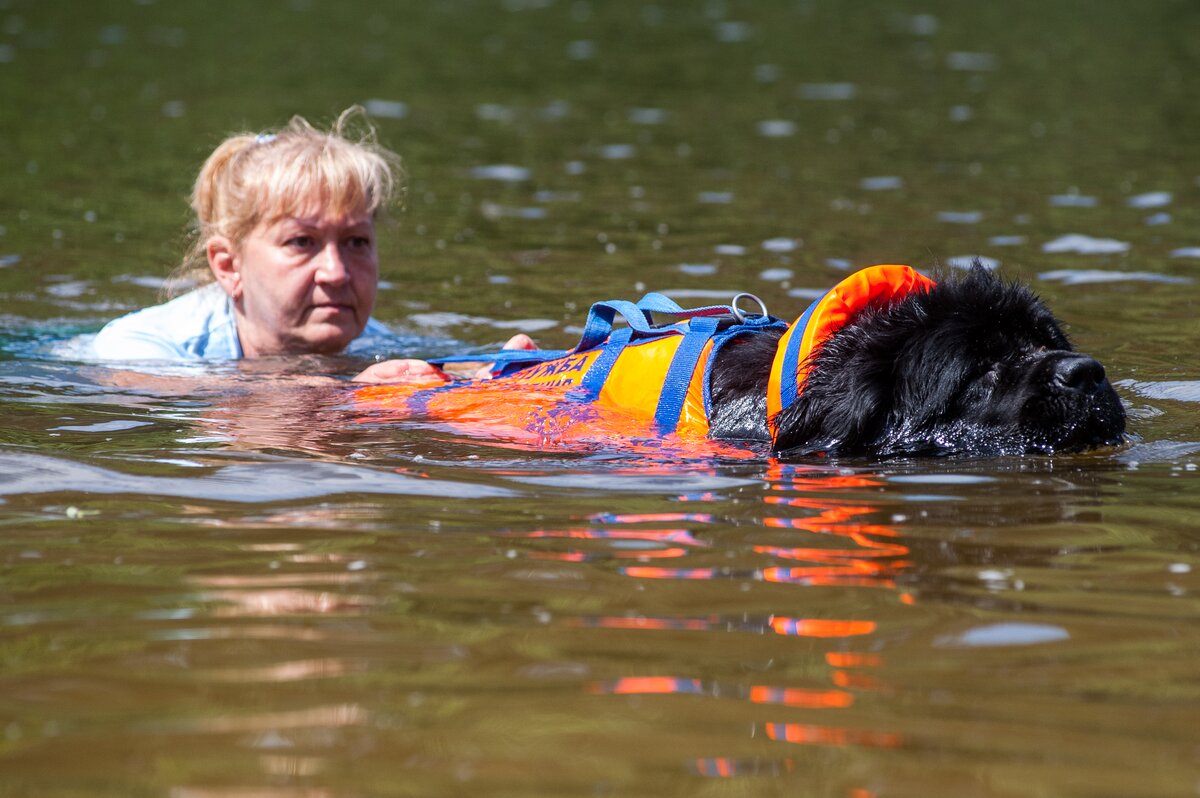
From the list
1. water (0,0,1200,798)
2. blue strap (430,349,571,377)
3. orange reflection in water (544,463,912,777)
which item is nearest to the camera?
water (0,0,1200,798)

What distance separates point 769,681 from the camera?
3320mm

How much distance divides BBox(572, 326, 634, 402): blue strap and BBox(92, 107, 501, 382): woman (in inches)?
78.3

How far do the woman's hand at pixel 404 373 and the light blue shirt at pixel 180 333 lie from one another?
→ 120 cm

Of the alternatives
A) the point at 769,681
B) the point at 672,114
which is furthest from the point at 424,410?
the point at 672,114

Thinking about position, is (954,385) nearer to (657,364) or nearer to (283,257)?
(657,364)

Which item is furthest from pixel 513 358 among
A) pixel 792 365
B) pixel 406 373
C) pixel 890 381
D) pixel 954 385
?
pixel 954 385

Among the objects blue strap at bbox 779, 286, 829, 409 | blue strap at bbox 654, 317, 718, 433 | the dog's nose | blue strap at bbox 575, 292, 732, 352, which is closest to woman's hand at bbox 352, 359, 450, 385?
blue strap at bbox 575, 292, 732, 352

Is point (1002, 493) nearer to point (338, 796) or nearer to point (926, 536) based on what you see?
point (926, 536)

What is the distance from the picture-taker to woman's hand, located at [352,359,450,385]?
21.4 feet

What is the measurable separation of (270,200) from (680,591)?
4.16 m

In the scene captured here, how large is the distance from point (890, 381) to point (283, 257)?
3.43m

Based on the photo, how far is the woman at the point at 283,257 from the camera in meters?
7.38

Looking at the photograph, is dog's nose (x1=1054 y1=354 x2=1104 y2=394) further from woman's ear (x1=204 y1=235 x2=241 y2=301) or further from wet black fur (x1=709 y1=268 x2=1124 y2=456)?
woman's ear (x1=204 y1=235 x2=241 y2=301)

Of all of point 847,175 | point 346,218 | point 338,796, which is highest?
point 847,175
